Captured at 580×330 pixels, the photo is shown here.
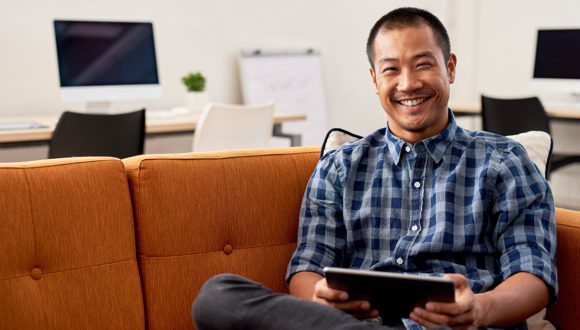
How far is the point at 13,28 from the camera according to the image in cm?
357

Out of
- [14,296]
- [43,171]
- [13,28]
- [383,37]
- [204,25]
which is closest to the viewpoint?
[14,296]

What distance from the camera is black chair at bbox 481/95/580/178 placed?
3.63 metres

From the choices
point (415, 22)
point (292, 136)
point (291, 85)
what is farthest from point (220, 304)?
point (291, 85)

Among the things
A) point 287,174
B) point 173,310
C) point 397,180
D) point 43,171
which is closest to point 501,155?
point 397,180

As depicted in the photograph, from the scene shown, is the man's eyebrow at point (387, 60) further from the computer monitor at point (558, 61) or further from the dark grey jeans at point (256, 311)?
the computer monitor at point (558, 61)

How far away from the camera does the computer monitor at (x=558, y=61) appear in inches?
164

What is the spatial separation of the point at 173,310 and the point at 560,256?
89 centimetres

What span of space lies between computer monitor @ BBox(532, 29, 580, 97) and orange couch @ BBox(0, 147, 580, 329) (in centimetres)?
302

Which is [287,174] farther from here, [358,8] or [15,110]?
[358,8]

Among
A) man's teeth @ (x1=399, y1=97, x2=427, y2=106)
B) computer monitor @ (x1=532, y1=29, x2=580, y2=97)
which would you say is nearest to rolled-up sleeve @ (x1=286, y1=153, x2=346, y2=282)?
man's teeth @ (x1=399, y1=97, x2=427, y2=106)

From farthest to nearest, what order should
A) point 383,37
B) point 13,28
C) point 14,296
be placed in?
1. point 13,28
2. point 383,37
3. point 14,296

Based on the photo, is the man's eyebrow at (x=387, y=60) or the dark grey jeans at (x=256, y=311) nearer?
the dark grey jeans at (x=256, y=311)

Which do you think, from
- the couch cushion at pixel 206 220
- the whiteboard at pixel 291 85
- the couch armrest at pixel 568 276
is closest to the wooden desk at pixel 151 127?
the whiteboard at pixel 291 85

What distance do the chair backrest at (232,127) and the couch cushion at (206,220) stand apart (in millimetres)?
1400
